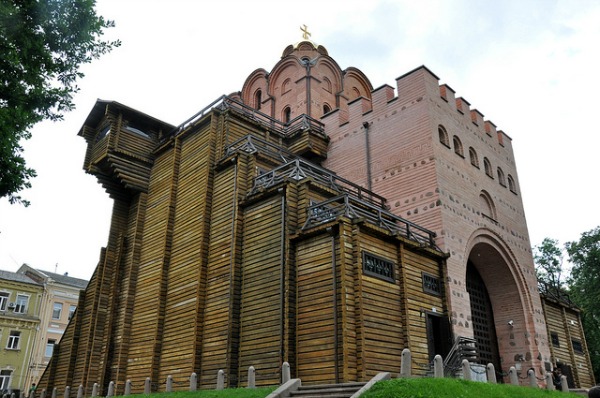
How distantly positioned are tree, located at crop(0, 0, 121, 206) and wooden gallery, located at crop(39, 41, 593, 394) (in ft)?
22.9

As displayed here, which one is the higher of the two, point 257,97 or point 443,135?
point 257,97

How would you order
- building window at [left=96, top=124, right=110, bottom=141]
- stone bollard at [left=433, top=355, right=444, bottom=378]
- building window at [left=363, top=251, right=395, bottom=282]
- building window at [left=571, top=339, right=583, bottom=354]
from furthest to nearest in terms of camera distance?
building window at [left=571, top=339, right=583, bottom=354]
building window at [left=96, top=124, right=110, bottom=141]
building window at [left=363, top=251, right=395, bottom=282]
stone bollard at [left=433, top=355, right=444, bottom=378]

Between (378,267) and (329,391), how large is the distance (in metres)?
4.33

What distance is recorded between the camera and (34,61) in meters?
10.4

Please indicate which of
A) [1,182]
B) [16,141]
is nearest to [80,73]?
[16,141]

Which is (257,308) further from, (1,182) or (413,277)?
(1,182)

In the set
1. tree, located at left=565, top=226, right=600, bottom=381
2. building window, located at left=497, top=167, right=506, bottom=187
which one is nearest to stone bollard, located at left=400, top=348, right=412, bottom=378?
building window, located at left=497, top=167, right=506, bottom=187

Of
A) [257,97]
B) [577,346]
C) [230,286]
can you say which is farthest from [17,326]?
[577,346]

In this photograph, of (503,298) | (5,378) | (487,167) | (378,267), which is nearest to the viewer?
(378,267)

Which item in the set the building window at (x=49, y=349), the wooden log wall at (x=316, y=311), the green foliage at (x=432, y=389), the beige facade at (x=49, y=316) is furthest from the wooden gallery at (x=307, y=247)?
the building window at (x=49, y=349)

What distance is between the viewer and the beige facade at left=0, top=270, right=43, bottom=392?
3281cm

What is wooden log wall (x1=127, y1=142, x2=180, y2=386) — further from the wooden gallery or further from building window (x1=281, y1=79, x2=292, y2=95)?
building window (x1=281, y1=79, x2=292, y2=95)

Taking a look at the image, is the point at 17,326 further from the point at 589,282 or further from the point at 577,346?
the point at 589,282

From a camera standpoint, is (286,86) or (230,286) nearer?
(230,286)
